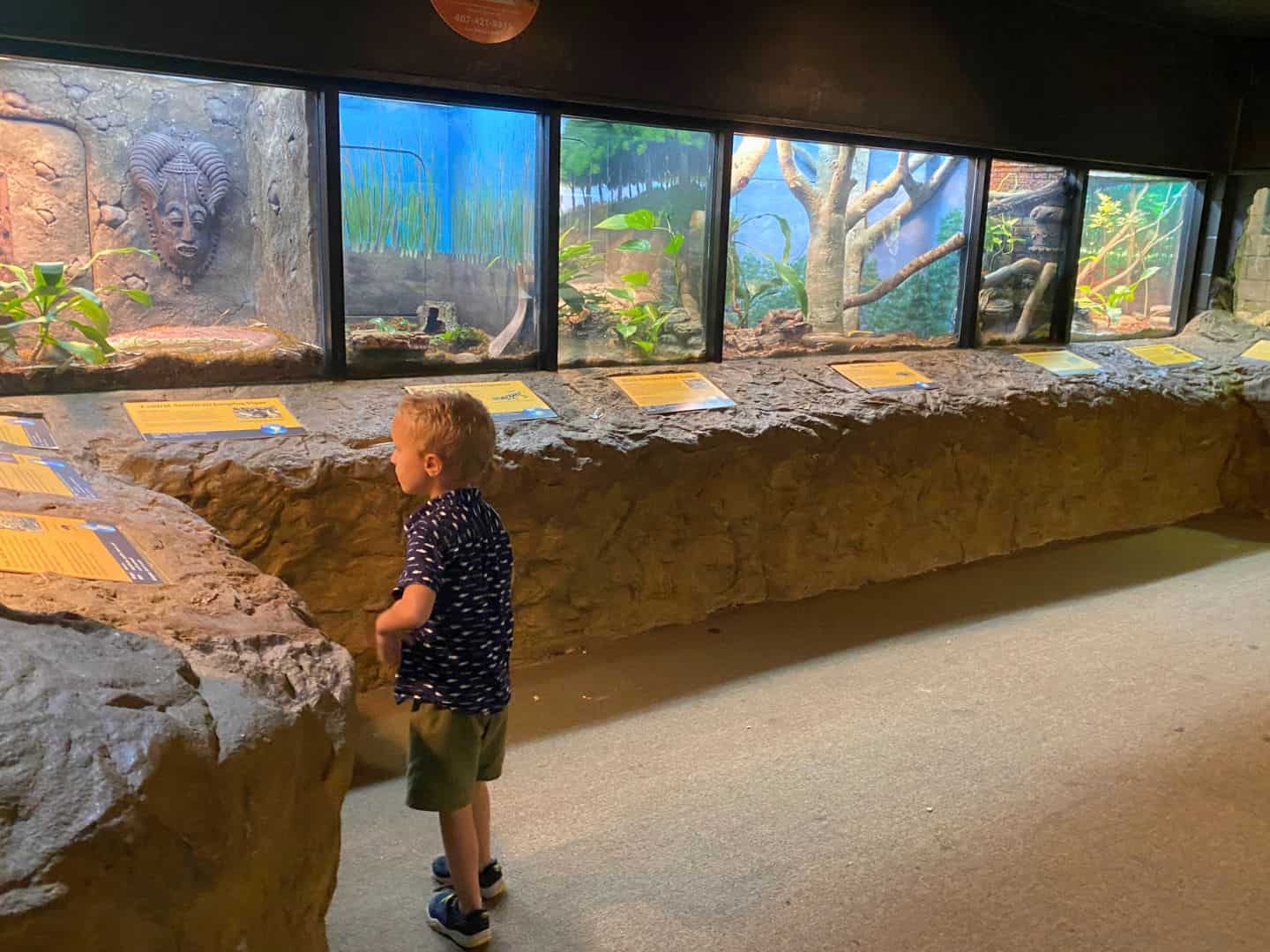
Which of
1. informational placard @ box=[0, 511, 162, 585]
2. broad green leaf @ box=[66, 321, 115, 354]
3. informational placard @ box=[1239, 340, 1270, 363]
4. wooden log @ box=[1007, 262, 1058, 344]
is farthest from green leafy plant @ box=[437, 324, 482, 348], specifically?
informational placard @ box=[1239, 340, 1270, 363]

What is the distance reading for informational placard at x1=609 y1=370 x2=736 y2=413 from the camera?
4.43 metres

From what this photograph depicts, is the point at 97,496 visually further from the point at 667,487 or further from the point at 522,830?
the point at 667,487

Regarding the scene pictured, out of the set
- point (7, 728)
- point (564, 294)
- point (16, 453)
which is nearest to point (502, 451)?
point (564, 294)

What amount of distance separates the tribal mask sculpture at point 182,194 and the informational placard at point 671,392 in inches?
74.0

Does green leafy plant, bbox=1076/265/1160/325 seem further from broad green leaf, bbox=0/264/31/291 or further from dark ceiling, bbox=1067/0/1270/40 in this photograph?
broad green leaf, bbox=0/264/31/291

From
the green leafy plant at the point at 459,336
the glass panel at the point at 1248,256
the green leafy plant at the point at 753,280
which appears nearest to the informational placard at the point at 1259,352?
the glass panel at the point at 1248,256

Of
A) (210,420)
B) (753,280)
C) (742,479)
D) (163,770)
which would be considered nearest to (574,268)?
(753,280)

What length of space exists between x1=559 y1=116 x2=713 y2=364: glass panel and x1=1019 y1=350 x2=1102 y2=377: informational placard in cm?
231

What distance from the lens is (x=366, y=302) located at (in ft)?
13.7

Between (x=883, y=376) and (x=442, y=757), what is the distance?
3.76 m

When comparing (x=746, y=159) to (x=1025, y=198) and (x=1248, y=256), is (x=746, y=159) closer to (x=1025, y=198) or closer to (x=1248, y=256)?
(x=1025, y=198)

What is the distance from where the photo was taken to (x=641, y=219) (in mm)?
4871

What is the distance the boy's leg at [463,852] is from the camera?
2.23 m

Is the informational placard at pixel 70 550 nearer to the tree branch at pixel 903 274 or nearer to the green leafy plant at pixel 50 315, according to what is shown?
the green leafy plant at pixel 50 315
